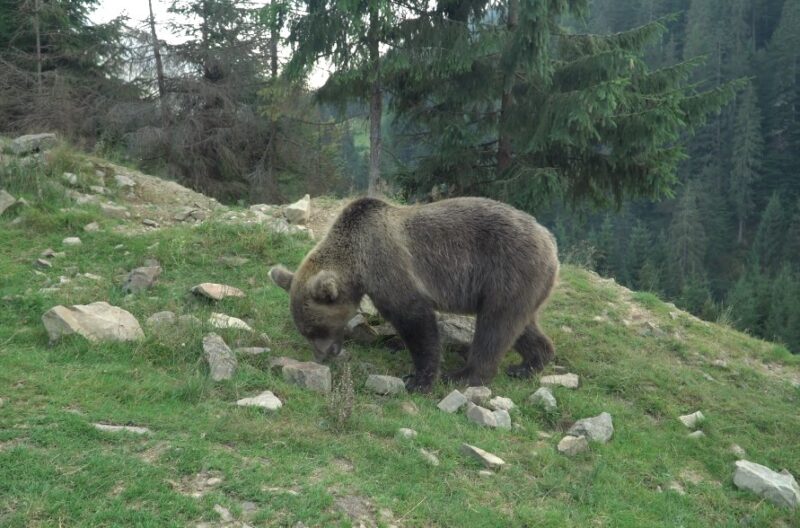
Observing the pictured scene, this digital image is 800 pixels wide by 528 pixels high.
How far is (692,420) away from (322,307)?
3.41 meters

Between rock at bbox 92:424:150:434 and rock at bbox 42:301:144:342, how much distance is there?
1.46 m

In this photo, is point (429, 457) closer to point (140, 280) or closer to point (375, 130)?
point (140, 280)

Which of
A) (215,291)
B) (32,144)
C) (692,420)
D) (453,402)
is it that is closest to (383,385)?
(453,402)

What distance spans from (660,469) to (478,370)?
1.73 meters

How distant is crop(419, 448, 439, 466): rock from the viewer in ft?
13.4

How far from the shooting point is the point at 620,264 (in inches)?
2295

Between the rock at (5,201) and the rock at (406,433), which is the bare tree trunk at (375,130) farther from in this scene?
the rock at (406,433)

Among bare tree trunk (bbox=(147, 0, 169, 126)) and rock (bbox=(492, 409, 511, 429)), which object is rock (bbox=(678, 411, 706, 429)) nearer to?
rock (bbox=(492, 409, 511, 429))

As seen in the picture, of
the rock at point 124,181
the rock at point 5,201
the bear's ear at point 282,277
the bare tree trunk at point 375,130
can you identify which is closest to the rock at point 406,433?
the bear's ear at point 282,277

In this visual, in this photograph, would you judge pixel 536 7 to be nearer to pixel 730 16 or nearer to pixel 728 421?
pixel 728 421

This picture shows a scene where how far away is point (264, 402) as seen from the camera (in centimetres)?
452

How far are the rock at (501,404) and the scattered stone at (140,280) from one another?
149 inches

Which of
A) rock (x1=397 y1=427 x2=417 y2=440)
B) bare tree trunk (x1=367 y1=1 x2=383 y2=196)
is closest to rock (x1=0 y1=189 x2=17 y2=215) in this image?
bare tree trunk (x1=367 y1=1 x2=383 y2=196)

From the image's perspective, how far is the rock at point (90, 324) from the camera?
5129 mm
